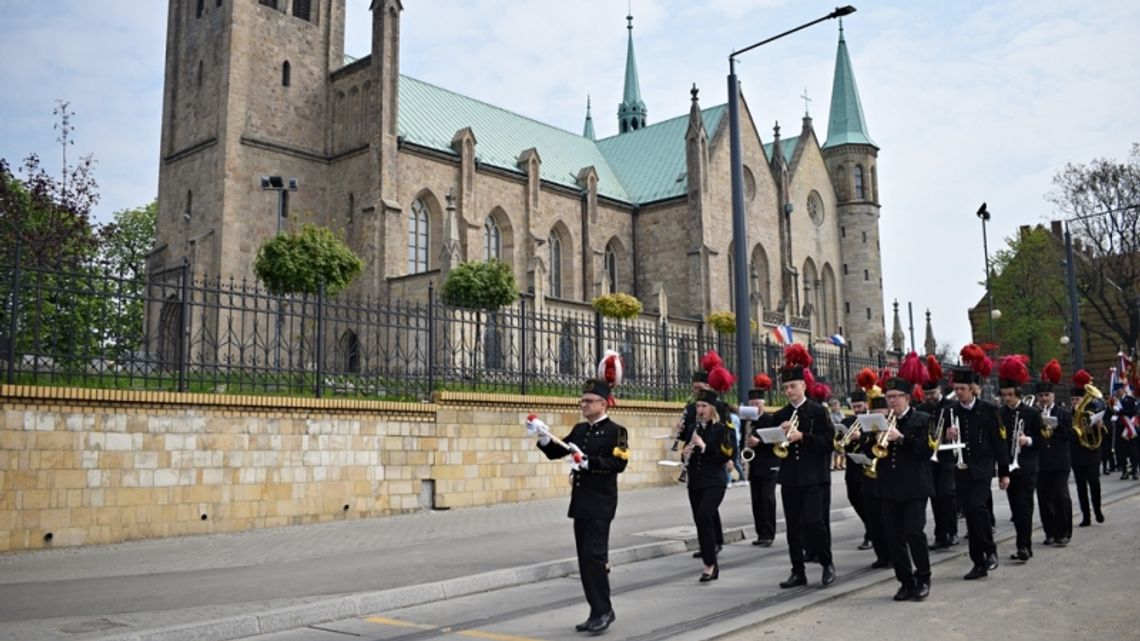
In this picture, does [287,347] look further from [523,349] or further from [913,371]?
[913,371]

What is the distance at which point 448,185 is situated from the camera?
118ft

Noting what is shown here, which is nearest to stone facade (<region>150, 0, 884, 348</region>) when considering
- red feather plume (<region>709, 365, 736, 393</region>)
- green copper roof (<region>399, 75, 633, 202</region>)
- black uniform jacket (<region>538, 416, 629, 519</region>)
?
green copper roof (<region>399, 75, 633, 202</region>)

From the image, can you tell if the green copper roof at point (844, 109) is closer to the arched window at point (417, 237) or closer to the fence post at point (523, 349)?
the arched window at point (417, 237)

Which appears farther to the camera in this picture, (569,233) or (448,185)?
(569,233)

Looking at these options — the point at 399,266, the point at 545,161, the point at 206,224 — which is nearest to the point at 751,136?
the point at 545,161

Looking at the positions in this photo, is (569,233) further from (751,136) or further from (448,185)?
(751,136)

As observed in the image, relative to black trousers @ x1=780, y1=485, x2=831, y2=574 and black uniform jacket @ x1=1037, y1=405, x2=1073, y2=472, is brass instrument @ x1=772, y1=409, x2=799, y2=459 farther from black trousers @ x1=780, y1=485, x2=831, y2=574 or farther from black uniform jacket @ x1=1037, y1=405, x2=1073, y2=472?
black uniform jacket @ x1=1037, y1=405, x2=1073, y2=472

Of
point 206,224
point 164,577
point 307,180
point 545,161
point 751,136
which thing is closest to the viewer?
point 164,577

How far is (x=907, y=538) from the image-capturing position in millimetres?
7641

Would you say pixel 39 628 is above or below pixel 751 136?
below

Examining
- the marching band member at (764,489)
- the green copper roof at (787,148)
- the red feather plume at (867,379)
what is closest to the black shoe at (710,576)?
the marching band member at (764,489)

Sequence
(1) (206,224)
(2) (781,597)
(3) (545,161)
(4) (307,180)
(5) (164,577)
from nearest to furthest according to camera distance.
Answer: (2) (781,597) → (5) (164,577) → (1) (206,224) → (4) (307,180) → (3) (545,161)

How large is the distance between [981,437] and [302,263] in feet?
61.7

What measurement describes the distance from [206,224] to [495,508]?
2109 cm
